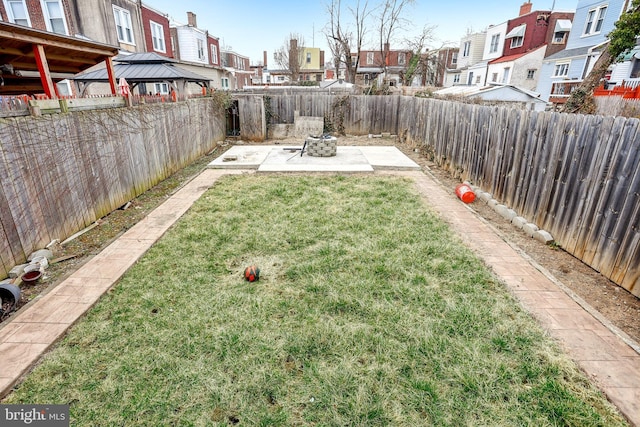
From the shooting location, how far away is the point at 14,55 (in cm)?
488

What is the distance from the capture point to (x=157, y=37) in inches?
722

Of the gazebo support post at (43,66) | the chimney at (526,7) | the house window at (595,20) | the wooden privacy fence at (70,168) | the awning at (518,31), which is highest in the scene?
the chimney at (526,7)

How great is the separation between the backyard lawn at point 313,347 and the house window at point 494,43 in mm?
32141

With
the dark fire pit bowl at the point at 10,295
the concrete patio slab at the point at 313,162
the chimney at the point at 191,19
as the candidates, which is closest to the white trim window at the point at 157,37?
the chimney at the point at 191,19

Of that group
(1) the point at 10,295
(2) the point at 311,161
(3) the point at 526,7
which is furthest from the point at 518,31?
(1) the point at 10,295

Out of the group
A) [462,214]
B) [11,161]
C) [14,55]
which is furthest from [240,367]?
[14,55]

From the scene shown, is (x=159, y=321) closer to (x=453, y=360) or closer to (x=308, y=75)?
(x=453, y=360)

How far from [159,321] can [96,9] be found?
1637 cm

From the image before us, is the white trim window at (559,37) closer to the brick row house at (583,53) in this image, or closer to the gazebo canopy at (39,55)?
the brick row house at (583,53)

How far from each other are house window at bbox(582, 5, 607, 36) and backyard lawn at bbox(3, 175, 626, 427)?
76.9ft

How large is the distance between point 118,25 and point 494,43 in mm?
30015

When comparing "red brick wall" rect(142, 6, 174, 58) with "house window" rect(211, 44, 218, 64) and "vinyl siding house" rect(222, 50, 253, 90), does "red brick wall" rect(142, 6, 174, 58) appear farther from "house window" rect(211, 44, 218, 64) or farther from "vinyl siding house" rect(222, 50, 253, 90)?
"vinyl siding house" rect(222, 50, 253, 90)

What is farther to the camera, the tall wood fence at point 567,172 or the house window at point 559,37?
the house window at point 559,37

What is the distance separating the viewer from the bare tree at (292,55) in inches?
1489
